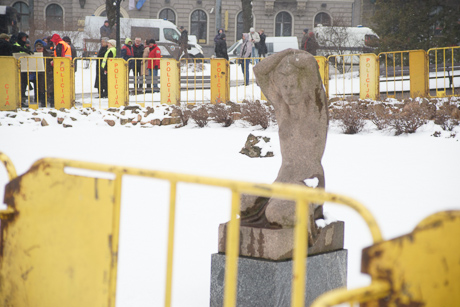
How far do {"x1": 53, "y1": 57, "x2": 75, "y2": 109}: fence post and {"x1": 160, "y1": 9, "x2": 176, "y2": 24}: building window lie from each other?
29635mm

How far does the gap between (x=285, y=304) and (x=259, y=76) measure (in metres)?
1.50

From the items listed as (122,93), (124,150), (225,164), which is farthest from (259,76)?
(122,93)

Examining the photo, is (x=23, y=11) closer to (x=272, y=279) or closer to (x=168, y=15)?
(x=168, y=15)

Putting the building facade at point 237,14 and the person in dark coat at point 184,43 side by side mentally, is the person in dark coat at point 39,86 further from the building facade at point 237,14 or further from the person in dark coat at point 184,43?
the building facade at point 237,14

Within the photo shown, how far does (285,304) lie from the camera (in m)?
3.88

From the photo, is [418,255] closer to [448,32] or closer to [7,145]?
[7,145]

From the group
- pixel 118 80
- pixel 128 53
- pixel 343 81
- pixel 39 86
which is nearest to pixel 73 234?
pixel 118 80

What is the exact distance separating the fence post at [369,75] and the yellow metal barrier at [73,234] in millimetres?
12333

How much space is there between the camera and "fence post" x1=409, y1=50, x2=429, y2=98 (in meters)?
14.4

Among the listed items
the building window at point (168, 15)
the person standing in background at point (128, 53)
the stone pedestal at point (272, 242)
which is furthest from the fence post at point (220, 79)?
the building window at point (168, 15)

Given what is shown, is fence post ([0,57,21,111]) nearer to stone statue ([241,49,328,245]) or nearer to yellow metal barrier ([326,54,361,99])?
yellow metal barrier ([326,54,361,99])

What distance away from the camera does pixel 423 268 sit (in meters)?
1.88

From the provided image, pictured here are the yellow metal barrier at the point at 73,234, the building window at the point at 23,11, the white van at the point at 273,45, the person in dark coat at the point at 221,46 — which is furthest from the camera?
the building window at the point at 23,11

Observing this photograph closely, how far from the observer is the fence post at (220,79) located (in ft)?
48.7
